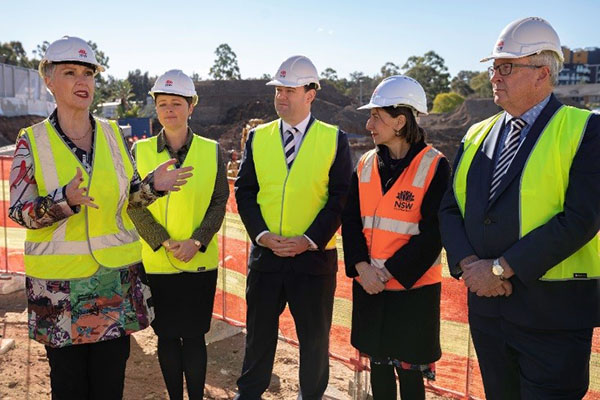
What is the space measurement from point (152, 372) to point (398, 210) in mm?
2510

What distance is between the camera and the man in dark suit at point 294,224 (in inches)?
134

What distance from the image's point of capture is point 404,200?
3.02 m

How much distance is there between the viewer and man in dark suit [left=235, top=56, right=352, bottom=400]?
11.2 ft

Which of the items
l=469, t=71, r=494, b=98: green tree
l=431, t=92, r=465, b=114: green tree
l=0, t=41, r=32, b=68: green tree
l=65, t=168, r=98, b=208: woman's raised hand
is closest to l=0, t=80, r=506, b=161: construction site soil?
l=431, t=92, r=465, b=114: green tree

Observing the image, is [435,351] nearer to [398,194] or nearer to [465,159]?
[398,194]

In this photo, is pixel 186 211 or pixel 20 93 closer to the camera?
pixel 186 211

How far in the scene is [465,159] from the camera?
2715 mm

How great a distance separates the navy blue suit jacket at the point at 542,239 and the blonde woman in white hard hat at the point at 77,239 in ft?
5.09

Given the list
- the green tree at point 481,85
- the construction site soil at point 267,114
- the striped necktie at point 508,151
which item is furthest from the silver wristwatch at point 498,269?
the green tree at point 481,85

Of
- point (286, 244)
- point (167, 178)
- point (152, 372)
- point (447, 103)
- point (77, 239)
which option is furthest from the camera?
point (447, 103)

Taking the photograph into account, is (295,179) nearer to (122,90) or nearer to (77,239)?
(77,239)

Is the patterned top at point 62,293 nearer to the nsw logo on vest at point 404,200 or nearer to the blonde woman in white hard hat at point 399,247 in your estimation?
the blonde woman in white hard hat at point 399,247

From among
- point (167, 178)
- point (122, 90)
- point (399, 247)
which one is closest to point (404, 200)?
point (399, 247)

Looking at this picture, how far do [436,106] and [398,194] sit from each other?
2449 inches
